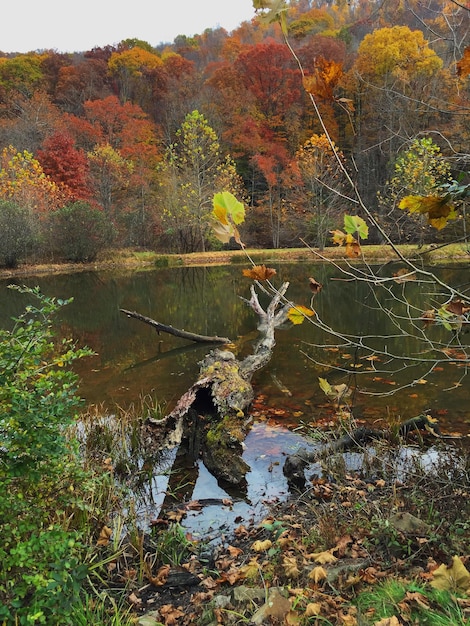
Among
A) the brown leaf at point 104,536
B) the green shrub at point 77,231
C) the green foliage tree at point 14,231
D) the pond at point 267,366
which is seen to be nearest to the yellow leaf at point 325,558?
the pond at point 267,366

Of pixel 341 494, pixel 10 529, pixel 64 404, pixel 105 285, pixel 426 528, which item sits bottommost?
pixel 105 285

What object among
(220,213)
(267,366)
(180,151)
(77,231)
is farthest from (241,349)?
(180,151)

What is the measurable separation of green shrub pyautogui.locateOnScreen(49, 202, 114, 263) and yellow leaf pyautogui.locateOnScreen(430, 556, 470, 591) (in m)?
28.8

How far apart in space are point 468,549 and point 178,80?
53.6 m

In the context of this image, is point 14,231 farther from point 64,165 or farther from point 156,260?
point 64,165

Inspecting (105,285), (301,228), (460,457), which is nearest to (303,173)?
(301,228)

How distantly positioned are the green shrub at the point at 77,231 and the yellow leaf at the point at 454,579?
94.6 feet

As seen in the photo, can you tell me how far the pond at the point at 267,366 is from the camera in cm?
563

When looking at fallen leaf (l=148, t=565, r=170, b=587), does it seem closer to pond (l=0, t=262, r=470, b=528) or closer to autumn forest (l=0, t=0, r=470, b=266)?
pond (l=0, t=262, r=470, b=528)

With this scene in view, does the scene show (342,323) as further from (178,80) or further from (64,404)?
(178,80)

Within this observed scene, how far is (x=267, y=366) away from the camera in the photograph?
8.50 meters

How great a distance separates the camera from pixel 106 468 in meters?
4.21

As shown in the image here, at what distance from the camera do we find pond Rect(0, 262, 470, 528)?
5.63 m

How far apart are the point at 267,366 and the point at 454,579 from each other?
6.48 m
